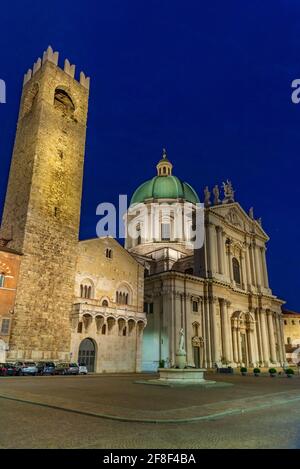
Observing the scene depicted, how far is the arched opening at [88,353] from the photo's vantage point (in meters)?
35.5

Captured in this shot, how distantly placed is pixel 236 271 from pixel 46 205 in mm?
34364

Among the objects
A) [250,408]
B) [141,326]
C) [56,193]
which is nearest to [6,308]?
[56,193]

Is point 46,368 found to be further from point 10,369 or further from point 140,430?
point 140,430

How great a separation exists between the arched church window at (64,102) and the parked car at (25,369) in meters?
27.6

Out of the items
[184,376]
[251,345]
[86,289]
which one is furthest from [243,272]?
[184,376]

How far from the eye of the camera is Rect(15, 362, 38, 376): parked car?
27.7 meters

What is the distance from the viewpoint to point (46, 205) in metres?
35.4

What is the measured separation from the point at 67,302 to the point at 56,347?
4258 mm

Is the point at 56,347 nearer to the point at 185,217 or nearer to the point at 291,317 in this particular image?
the point at 185,217

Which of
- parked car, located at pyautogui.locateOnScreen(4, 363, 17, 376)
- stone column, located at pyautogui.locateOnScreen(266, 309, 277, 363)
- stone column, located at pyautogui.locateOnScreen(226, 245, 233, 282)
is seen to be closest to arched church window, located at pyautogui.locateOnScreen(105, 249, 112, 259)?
parked car, located at pyautogui.locateOnScreen(4, 363, 17, 376)

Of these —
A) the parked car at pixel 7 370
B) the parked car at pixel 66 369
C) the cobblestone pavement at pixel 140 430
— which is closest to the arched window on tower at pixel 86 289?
the parked car at pixel 66 369

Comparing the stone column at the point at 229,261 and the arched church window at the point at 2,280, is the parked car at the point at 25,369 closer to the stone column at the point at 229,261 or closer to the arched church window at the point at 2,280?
the arched church window at the point at 2,280

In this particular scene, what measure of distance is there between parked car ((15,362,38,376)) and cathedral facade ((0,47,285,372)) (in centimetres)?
156

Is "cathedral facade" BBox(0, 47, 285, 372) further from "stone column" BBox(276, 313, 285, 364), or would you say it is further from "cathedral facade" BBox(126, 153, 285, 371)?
"stone column" BBox(276, 313, 285, 364)
